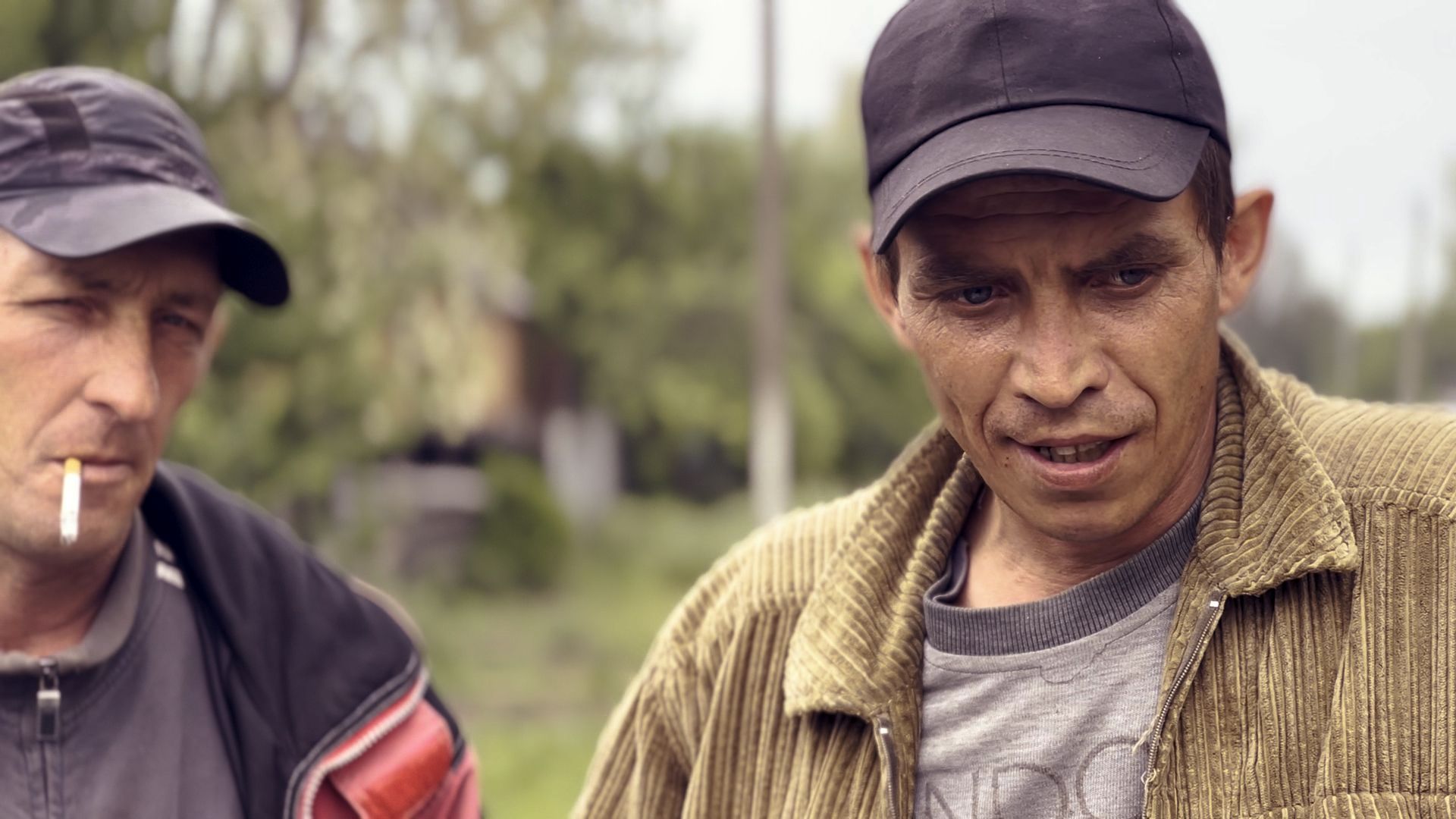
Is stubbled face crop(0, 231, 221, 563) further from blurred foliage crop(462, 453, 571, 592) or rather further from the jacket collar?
blurred foliage crop(462, 453, 571, 592)

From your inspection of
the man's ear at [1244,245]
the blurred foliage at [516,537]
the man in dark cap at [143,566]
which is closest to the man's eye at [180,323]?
the man in dark cap at [143,566]

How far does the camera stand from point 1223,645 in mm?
1856

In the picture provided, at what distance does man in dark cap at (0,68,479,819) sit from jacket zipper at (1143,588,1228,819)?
4.27 feet

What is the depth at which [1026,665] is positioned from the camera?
78.1 inches

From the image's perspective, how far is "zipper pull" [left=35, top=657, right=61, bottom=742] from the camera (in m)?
2.35

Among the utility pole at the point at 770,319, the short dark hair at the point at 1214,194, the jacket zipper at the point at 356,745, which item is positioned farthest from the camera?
the utility pole at the point at 770,319

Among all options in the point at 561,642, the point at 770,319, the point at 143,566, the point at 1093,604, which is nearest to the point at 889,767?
the point at 1093,604

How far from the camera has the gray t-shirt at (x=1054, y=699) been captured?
1886 mm

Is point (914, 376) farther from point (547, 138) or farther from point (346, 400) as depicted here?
point (346, 400)

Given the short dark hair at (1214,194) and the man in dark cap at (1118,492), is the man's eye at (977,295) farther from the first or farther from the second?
the short dark hair at (1214,194)

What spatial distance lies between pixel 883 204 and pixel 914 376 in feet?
90.9

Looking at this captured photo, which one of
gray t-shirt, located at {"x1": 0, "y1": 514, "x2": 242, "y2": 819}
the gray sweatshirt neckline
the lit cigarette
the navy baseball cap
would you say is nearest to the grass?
gray t-shirt, located at {"x1": 0, "y1": 514, "x2": 242, "y2": 819}

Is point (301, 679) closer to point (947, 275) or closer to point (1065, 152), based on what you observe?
point (947, 275)

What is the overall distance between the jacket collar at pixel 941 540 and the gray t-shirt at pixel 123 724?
98 cm
